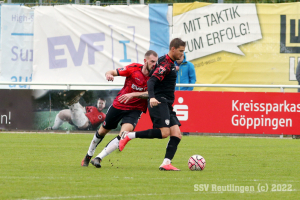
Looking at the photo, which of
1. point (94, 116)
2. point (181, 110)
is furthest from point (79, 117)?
point (181, 110)

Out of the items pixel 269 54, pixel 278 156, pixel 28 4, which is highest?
pixel 28 4

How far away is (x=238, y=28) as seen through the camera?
56.5 feet

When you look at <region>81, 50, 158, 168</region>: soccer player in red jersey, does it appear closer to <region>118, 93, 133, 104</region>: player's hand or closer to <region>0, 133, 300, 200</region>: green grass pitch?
<region>118, 93, 133, 104</region>: player's hand

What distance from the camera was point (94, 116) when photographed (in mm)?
14602

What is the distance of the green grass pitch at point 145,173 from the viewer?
5.70m

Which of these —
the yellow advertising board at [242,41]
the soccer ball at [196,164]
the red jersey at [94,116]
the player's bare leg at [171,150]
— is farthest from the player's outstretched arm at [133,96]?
the yellow advertising board at [242,41]

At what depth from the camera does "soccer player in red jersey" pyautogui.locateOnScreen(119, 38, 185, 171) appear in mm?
7523

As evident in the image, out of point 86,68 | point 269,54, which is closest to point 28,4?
point 86,68

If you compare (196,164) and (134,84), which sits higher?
(134,84)

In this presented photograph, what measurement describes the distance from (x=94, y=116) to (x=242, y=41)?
19.0ft

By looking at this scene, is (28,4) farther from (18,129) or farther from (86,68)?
(18,129)

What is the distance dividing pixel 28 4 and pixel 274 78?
882 centimetres

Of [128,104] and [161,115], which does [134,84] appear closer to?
[128,104]

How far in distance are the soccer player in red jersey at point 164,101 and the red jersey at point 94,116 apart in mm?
6822
